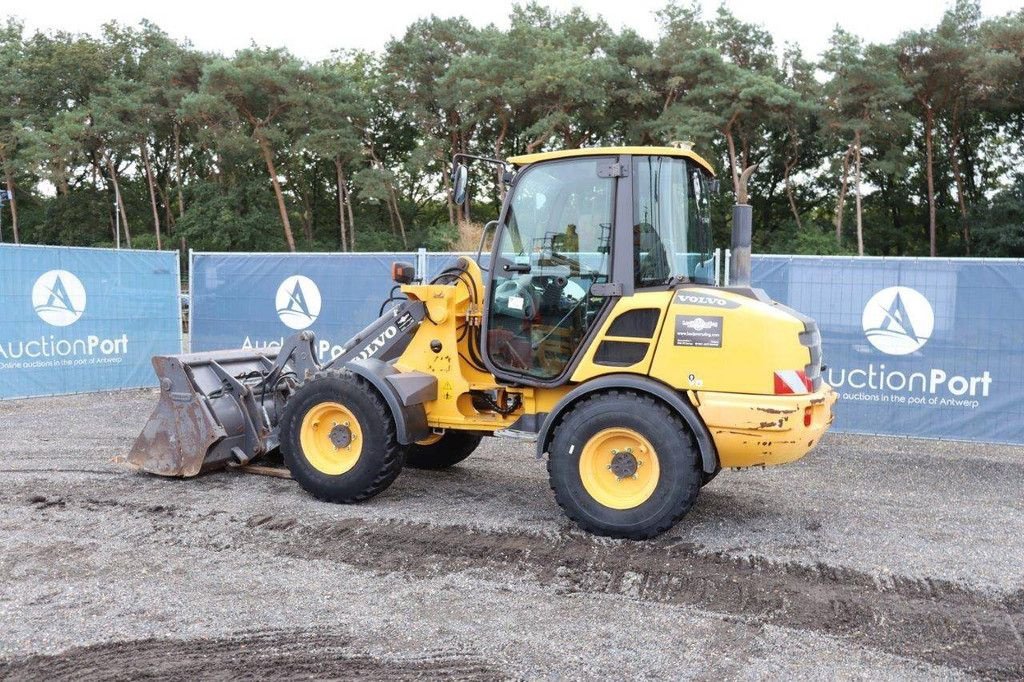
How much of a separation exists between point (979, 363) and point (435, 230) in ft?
109

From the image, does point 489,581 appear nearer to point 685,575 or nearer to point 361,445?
point 685,575

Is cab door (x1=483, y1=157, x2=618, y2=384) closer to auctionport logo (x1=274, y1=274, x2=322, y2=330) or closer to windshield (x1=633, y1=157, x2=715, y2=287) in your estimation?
windshield (x1=633, y1=157, x2=715, y2=287)

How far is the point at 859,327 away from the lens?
8.38 m

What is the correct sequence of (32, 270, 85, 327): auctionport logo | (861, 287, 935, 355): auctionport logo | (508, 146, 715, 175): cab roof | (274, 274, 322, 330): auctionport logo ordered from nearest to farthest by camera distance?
(508, 146, 715, 175): cab roof → (861, 287, 935, 355): auctionport logo → (32, 270, 85, 327): auctionport logo → (274, 274, 322, 330): auctionport logo

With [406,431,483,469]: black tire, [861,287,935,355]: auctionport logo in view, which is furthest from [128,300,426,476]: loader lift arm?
[861,287,935,355]: auctionport logo

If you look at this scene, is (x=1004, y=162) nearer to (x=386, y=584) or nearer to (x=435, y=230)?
(x=435, y=230)

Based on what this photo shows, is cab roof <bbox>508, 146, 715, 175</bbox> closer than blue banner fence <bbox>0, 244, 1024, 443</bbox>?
Yes

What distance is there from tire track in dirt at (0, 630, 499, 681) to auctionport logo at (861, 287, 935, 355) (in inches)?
248

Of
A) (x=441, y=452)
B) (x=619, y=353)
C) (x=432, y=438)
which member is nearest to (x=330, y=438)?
(x=432, y=438)

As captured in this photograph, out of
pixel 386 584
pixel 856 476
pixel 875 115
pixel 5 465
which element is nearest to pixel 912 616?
pixel 386 584

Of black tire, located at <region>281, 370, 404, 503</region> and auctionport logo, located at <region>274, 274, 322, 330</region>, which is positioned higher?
auctionport logo, located at <region>274, 274, 322, 330</region>

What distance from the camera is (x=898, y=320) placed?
27.1 ft

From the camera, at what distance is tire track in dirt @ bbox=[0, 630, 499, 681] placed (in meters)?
3.34

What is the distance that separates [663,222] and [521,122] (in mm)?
31470
